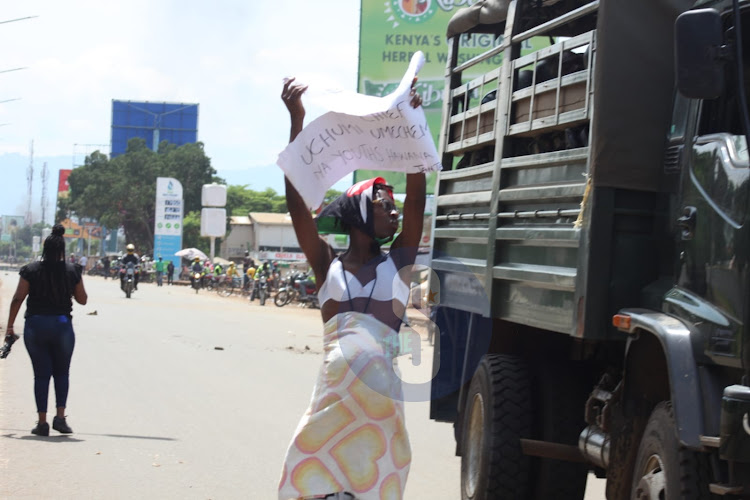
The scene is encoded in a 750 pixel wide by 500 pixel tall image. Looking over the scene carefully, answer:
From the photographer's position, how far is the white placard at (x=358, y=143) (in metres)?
4.09

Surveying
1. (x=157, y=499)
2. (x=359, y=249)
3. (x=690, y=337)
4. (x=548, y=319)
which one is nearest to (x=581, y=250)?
(x=548, y=319)

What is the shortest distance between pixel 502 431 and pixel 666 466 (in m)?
2.06

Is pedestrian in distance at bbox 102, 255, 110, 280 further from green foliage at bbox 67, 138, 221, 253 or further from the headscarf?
the headscarf

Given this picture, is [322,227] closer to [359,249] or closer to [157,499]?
[359,249]

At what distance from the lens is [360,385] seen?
12.6 ft

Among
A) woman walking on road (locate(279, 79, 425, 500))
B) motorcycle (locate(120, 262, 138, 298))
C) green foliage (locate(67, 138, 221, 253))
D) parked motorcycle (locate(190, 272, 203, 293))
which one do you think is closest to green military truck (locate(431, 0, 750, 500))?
woman walking on road (locate(279, 79, 425, 500))

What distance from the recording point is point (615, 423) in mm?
4949

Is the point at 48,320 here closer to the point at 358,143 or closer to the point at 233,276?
the point at 358,143

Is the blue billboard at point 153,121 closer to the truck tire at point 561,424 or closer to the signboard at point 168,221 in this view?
the signboard at point 168,221

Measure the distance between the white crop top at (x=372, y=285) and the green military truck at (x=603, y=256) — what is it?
41.9 inches

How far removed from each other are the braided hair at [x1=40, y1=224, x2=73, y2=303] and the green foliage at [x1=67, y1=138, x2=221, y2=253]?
250 ft

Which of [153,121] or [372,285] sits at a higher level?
[153,121]

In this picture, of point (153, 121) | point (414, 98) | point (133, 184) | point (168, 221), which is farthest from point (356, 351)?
point (153, 121)

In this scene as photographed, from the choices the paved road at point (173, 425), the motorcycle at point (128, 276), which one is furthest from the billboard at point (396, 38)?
the paved road at point (173, 425)
